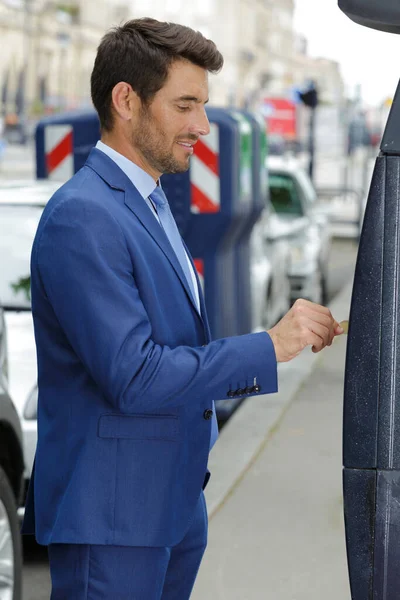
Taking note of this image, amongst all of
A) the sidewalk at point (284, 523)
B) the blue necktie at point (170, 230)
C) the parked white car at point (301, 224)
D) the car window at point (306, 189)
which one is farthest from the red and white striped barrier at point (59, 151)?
the blue necktie at point (170, 230)

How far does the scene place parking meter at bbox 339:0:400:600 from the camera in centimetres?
225

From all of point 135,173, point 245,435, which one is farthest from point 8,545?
point 245,435

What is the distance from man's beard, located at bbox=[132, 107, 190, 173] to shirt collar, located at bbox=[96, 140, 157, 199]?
3 centimetres

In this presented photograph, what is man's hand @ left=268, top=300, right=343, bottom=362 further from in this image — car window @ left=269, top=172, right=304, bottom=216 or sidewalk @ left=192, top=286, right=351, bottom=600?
car window @ left=269, top=172, right=304, bottom=216

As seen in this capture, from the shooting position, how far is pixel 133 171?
249 cm

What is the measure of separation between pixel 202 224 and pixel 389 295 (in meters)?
5.12

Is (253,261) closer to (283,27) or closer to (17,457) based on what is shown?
(17,457)

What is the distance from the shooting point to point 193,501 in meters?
2.51

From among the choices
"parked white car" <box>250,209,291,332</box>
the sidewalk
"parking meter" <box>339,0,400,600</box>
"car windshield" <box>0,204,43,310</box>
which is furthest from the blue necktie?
"parked white car" <box>250,209,291,332</box>

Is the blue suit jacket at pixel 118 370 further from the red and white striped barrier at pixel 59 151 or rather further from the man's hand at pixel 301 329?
the red and white striped barrier at pixel 59 151

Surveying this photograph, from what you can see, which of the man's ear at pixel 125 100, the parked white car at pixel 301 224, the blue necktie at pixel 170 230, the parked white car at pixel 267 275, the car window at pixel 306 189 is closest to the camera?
the man's ear at pixel 125 100

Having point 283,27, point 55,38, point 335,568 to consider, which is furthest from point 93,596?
point 283,27

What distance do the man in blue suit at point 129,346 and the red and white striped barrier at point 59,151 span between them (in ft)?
17.3

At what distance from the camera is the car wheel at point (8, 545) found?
3895mm
